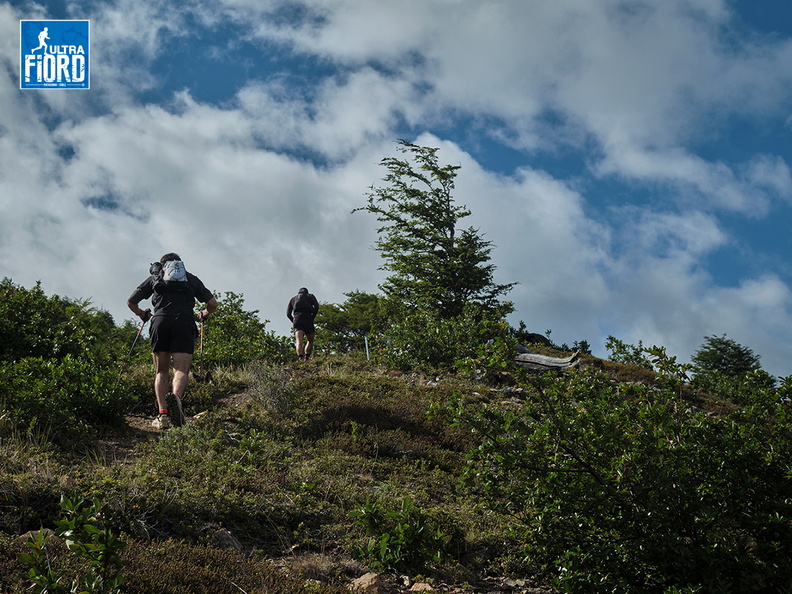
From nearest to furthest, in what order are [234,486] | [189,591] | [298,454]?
[189,591]
[234,486]
[298,454]

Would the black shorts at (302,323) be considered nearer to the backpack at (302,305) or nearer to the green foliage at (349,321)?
the backpack at (302,305)

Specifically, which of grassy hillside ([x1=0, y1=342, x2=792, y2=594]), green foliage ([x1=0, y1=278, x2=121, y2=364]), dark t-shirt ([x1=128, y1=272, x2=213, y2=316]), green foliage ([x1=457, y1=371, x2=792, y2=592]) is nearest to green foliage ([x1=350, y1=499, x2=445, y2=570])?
grassy hillside ([x1=0, y1=342, x2=792, y2=594])

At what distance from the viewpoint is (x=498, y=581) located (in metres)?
4.83

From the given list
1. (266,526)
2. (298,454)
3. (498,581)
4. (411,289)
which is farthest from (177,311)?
(411,289)

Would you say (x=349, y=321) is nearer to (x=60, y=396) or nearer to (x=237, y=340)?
(x=237, y=340)

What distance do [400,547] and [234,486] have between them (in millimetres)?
1747

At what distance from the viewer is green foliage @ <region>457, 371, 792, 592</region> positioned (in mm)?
4344

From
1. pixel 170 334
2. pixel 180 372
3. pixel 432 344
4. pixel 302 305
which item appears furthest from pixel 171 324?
pixel 302 305

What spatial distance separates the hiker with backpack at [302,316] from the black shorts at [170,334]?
6933 mm

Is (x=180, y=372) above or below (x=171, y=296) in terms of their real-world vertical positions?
below

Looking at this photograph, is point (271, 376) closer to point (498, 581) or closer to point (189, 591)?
point (498, 581)

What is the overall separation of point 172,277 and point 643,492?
20.4 ft

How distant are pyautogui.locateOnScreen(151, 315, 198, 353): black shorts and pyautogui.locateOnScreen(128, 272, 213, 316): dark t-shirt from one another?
101 millimetres

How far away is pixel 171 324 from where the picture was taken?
8008 mm
